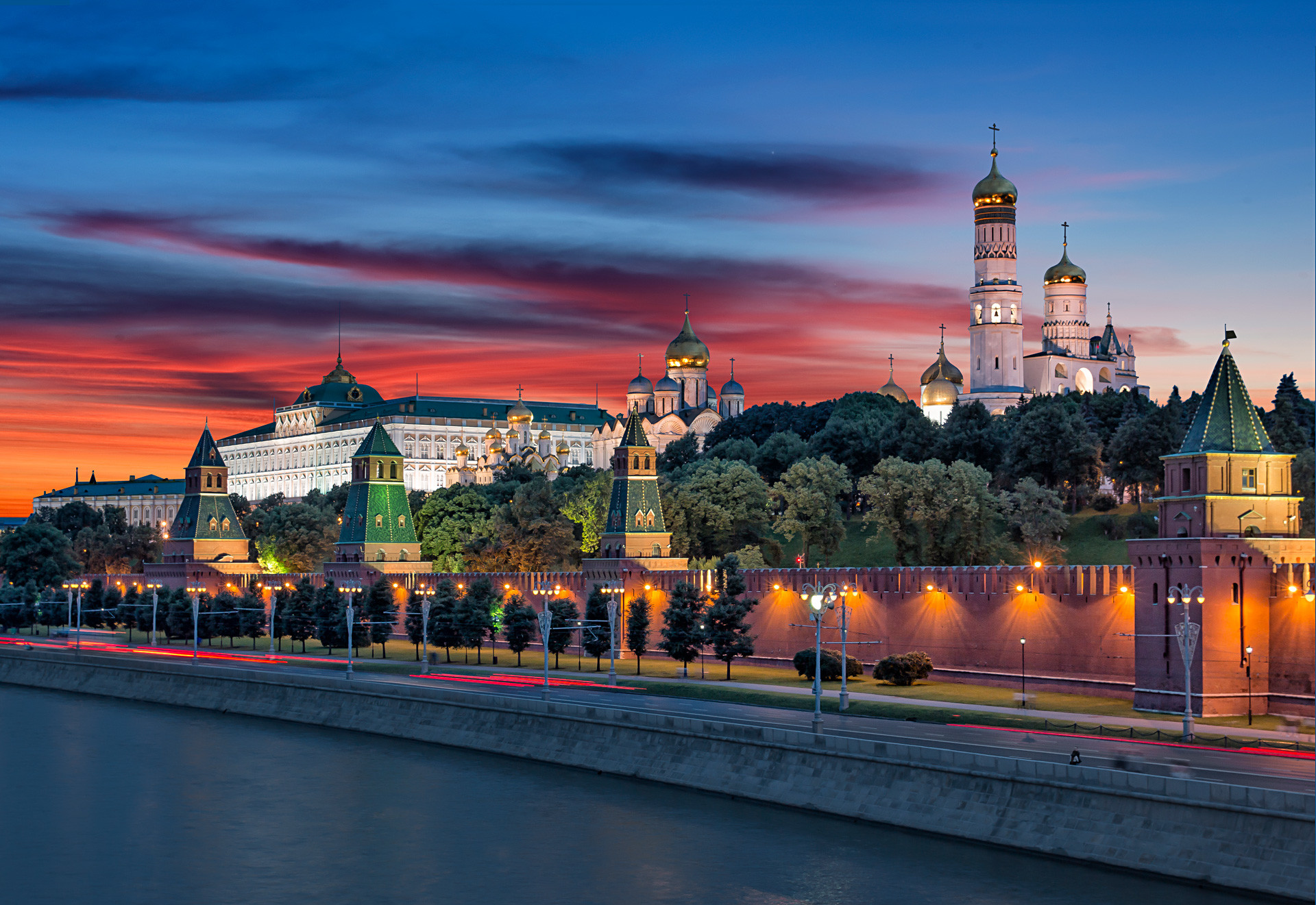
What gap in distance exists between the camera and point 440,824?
41.7 metres

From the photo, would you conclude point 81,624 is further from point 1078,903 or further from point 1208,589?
point 1078,903

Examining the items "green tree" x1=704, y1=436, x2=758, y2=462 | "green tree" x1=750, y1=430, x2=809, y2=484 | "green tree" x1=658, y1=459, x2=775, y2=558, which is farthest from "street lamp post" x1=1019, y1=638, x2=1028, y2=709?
"green tree" x1=704, y1=436, x2=758, y2=462

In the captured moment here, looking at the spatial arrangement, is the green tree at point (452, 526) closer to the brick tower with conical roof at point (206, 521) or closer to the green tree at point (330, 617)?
the brick tower with conical roof at point (206, 521)

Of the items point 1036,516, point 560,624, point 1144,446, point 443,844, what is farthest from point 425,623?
point 1144,446

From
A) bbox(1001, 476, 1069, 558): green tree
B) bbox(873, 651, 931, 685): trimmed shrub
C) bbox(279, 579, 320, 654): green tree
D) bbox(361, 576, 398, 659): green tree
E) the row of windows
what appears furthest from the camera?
the row of windows

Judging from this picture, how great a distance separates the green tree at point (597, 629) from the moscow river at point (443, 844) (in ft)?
52.1

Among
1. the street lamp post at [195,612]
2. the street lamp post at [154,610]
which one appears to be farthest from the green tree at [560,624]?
the street lamp post at [154,610]

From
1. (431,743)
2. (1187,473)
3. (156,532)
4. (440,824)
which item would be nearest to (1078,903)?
(440,824)

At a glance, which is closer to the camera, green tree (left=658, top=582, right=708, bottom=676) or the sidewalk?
the sidewalk

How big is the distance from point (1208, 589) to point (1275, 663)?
2899 millimetres

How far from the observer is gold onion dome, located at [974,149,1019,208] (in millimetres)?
130500

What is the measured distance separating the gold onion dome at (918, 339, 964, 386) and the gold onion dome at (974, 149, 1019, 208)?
17803 mm

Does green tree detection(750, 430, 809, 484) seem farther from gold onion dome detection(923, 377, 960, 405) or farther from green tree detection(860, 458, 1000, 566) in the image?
gold onion dome detection(923, 377, 960, 405)

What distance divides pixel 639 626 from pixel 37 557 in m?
75.9
